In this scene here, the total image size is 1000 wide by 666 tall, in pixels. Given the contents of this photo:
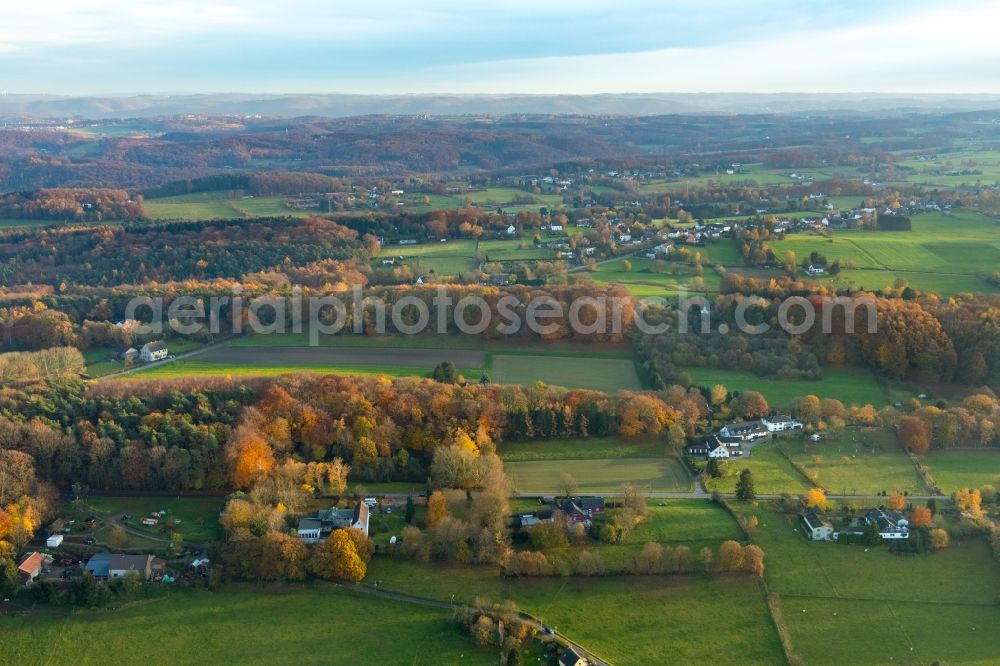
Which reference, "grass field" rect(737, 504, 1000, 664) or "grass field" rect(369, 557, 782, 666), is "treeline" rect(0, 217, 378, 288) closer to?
"grass field" rect(369, 557, 782, 666)

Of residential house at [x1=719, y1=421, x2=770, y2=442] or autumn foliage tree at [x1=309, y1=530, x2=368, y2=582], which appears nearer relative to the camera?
autumn foliage tree at [x1=309, y1=530, x2=368, y2=582]

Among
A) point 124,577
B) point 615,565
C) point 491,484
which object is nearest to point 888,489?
point 615,565

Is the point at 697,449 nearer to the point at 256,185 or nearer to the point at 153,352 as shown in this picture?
the point at 153,352

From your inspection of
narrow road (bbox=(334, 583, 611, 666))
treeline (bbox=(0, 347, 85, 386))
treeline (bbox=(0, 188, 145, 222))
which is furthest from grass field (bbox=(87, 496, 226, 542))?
treeline (bbox=(0, 188, 145, 222))

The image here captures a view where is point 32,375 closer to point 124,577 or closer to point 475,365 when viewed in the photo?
point 124,577
